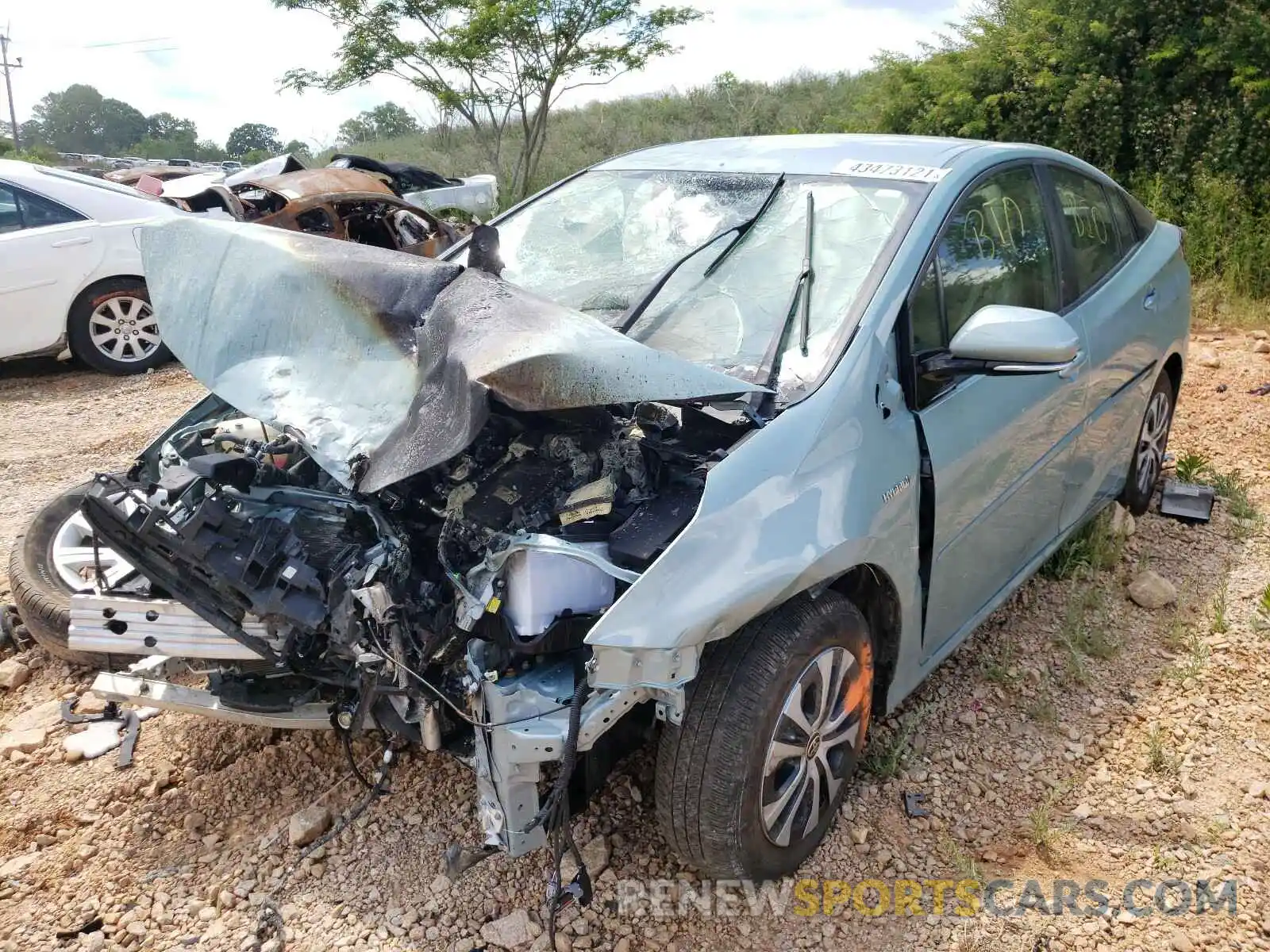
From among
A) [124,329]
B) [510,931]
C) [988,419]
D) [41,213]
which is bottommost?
[510,931]

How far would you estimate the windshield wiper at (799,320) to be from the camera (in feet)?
7.59

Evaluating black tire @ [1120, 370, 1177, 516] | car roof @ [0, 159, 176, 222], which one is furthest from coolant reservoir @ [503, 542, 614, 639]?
car roof @ [0, 159, 176, 222]

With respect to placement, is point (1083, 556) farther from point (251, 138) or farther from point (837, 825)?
point (251, 138)

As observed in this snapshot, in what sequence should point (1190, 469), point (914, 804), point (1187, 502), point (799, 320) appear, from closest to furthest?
point (799, 320), point (914, 804), point (1187, 502), point (1190, 469)

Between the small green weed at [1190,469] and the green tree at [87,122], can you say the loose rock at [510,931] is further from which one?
the green tree at [87,122]

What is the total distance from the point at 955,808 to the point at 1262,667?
1479 mm

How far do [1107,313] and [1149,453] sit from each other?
118cm

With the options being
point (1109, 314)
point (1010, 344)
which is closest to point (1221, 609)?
point (1109, 314)

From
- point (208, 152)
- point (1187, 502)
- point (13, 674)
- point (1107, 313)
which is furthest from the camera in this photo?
point (208, 152)

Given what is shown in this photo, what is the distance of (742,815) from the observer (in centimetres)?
213

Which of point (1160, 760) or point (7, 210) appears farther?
point (7, 210)

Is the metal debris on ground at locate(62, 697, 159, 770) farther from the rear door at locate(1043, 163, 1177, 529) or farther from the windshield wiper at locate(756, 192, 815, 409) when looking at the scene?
the rear door at locate(1043, 163, 1177, 529)

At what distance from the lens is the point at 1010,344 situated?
2318 mm

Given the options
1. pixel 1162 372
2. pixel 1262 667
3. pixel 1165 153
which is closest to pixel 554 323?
pixel 1262 667
